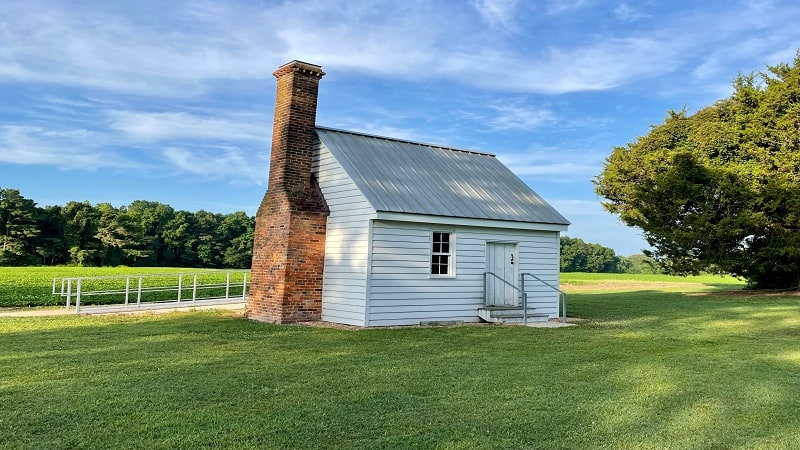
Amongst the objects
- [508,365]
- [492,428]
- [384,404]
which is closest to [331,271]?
[508,365]

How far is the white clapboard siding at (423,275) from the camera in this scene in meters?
13.2

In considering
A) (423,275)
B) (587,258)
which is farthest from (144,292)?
(587,258)

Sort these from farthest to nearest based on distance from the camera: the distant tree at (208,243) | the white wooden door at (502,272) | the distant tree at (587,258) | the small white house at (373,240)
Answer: the distant tree at (587,258) → the distant tree at (208,243) → the white wooden door at (502,272) → the small white house at (373,240)

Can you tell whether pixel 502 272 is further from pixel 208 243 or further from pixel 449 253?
pixel 208 243

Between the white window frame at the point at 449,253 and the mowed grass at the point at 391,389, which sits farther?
the white window frame at the point at 449,253

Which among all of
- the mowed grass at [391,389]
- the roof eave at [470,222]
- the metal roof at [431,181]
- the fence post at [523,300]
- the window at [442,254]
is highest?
the metal roof at [431,181]

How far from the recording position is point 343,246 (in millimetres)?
13797

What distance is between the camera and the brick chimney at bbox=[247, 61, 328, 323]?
45.2 feet

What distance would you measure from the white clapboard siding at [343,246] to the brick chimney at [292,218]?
9.8 inches

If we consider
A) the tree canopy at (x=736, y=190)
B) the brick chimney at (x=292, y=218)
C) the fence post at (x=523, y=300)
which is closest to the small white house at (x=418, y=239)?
the fence post at (x=523, y=300)

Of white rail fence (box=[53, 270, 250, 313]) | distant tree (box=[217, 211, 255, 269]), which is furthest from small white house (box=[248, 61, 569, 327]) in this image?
distant tree (box=[217, 211, 255, 269])

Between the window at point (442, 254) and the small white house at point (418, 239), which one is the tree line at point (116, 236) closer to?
the small white house at point (418, 239)

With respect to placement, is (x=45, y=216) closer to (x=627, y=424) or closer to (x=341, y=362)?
(x=341, y=362)

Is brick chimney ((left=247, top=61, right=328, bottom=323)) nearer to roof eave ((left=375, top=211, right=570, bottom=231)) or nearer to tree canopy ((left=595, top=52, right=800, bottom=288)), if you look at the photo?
roof eave ((left=375, top=211, right=570, bottom=231))
